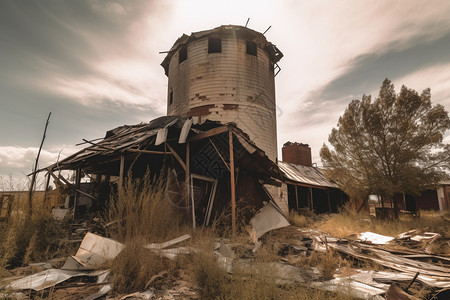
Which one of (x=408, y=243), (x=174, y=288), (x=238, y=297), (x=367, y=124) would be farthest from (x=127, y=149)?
(x=367, y=124)

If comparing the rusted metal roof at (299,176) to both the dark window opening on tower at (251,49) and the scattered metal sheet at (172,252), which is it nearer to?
the dark window opening on tower at (251,49)

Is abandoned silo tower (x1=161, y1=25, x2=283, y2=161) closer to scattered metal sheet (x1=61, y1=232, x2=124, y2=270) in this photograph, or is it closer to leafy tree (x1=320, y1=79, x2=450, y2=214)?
leafy tree (x1=320, y1=79, x2=450, y2=214)

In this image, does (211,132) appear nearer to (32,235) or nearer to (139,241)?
(139,241)

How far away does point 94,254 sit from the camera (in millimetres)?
3902

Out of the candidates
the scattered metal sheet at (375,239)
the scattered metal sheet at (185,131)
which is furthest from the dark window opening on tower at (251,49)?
the scattered metal sheet at (375,239)

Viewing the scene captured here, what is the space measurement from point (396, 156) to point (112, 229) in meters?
12.8

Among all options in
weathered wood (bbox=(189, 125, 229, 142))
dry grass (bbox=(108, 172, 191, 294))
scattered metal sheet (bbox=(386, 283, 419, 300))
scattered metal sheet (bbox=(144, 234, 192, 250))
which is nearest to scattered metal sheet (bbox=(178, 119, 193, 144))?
weathered wood (bbox=(189, 125, 229, 142))

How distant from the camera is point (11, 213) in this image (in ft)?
18.0

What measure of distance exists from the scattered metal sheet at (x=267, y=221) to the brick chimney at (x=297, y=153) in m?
16.5

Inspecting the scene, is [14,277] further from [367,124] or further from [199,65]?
[367,124]

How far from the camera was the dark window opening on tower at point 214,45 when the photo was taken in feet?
44.9

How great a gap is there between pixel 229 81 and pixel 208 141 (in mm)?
6477

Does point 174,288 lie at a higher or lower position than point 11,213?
lower

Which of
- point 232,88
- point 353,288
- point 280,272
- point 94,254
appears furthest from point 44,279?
point 232,88
